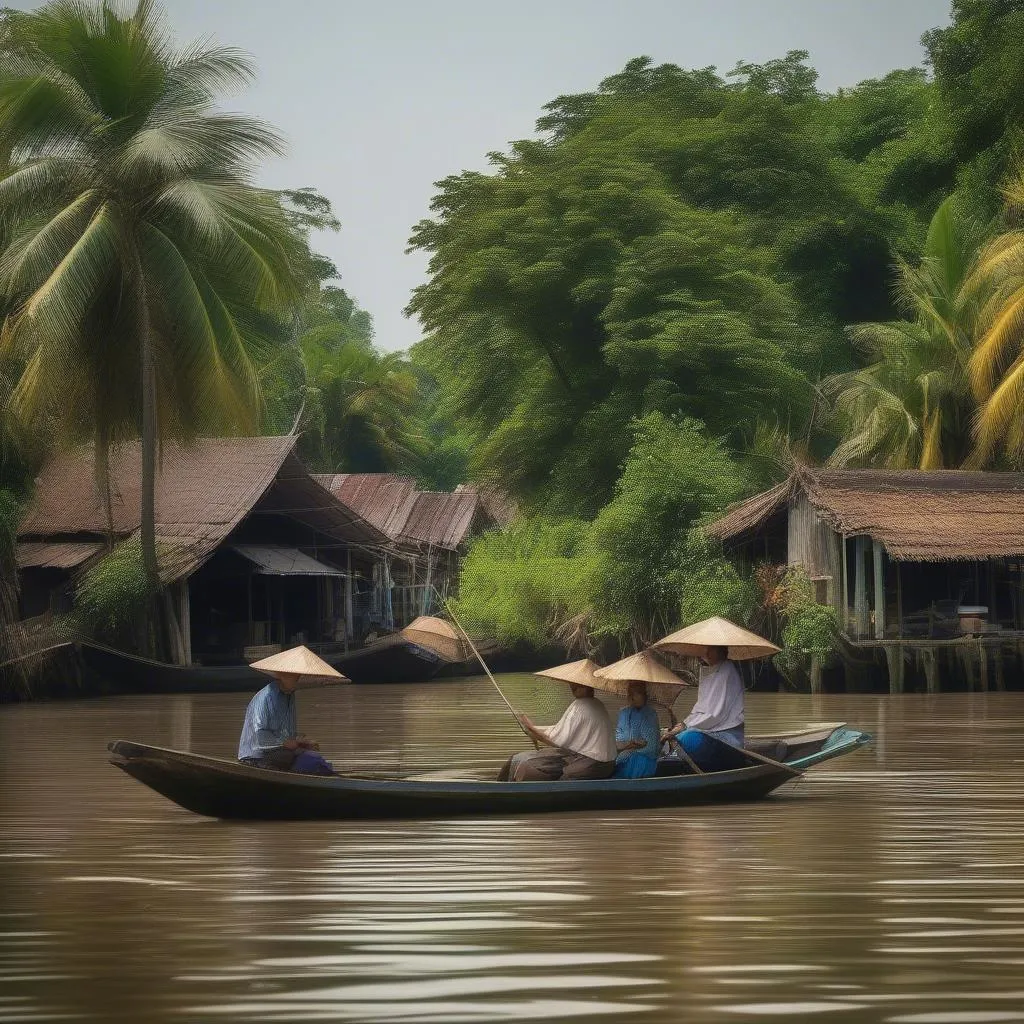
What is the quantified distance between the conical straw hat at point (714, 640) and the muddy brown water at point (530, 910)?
1.04 metres

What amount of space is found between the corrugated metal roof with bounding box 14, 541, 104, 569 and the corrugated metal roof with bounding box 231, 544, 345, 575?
289cm

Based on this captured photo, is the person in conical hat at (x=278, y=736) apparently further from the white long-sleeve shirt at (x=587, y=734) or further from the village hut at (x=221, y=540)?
the village hut at (x=221, y=540)

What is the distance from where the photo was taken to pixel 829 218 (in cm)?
4147

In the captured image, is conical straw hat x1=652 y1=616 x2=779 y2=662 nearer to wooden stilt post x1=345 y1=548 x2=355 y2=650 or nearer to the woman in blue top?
the woman in blue top

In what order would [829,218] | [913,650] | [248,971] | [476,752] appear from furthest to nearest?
Answer: [829,218], [913,650], [476,752], [248,971]

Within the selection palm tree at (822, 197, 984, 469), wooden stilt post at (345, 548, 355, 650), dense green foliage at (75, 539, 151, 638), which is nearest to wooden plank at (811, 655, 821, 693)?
palm tree at (822, 197, 984, 469)

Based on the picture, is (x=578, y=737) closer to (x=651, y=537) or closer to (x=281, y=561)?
(x=651, y=537)

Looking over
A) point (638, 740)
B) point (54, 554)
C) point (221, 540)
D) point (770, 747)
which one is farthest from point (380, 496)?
point (638, 740)

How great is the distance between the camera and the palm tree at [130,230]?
28781 mm

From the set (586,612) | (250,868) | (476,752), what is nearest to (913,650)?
(586,612)

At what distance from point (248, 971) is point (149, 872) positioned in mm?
2825

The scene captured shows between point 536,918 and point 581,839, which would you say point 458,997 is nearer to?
point 536,918

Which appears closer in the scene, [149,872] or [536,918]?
[536,918]

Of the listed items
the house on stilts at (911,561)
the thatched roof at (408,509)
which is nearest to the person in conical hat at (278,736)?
the house on stilts at (911,561)
